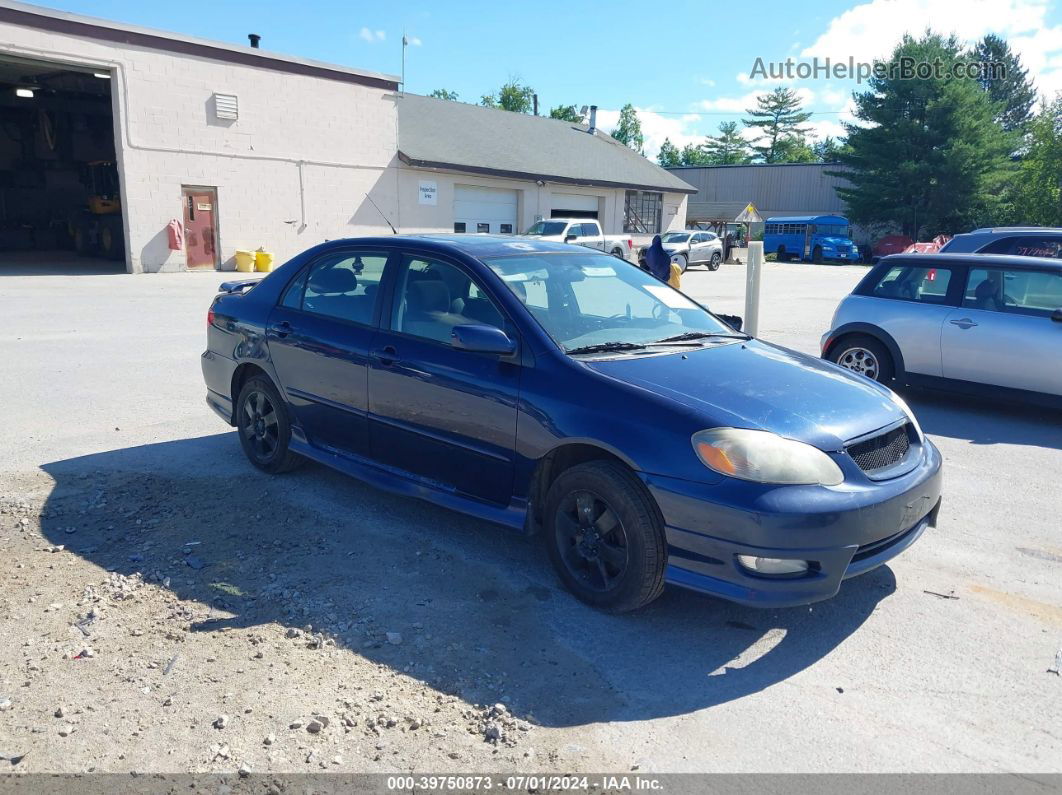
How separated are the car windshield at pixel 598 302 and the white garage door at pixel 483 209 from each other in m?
26.9

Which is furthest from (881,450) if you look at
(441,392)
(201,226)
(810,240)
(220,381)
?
(810,240)

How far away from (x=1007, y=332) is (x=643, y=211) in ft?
114

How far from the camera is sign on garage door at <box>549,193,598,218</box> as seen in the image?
117 ft

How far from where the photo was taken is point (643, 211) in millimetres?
41312

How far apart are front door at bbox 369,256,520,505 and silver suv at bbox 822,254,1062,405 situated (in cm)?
568

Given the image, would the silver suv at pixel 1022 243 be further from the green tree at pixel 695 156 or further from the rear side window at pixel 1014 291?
the green tree at pixel 695 156

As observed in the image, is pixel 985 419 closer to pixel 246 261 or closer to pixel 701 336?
pixel 701 336

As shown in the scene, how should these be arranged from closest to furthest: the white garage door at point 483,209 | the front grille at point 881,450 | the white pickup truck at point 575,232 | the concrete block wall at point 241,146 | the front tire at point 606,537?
the front tire at point 606,537, the front grille at point 881,450, the concrete block wall at point 241,146, the white pickup truck at point 575,232, the white garage door at point 483,209

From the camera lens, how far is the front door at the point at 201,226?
24.5 meters

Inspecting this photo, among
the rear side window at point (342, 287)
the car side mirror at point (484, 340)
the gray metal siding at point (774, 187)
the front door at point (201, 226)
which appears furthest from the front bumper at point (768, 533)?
the gray metal siding at point (774, 187)

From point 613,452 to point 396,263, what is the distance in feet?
6.59

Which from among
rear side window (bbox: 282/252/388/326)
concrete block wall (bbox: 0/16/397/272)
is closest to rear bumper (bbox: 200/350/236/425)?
rear side window (bbox: 282/252/388/326)

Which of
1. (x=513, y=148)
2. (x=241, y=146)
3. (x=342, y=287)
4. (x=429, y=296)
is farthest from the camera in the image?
(x=513, y=148)

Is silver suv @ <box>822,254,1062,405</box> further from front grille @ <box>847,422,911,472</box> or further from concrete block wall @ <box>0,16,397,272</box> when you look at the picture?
concrete block wall @ <box>0,16,397,272</box>
